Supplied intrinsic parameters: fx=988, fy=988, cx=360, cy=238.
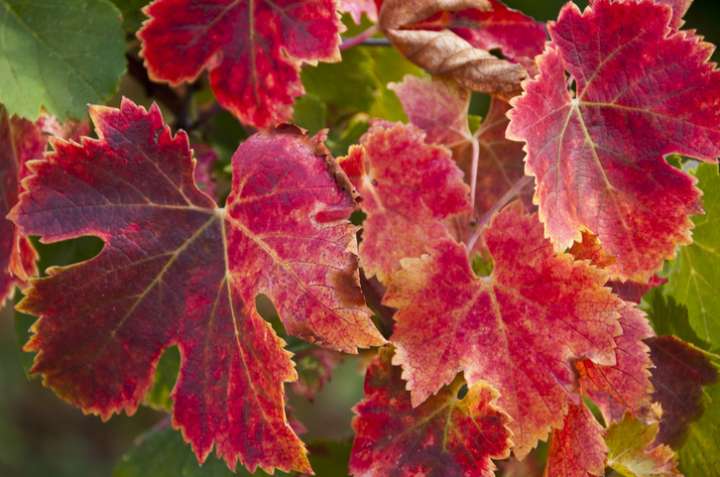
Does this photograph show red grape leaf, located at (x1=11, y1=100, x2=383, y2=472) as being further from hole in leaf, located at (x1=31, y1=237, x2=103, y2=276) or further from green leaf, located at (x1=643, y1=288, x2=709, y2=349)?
green leaf, located at (x1=643, y1=288, x2=709, y2=349)

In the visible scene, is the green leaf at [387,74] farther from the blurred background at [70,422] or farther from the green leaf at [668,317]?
the blurred background at [70,422]

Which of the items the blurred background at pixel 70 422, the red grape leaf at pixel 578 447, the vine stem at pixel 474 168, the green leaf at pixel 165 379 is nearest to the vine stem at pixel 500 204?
the vine stem at pixel 474 168

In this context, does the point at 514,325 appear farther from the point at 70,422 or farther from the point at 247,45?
the point at 70,422

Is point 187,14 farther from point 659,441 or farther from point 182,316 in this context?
point 659,441

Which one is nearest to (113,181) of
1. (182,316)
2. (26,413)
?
(182,316)

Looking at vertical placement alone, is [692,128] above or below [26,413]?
above

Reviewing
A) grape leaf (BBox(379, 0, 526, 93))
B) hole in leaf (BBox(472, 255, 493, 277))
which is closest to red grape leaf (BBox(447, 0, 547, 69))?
grape leaf (BBox(379, 0, 526, 93))

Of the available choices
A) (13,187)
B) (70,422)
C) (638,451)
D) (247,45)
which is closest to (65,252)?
(13,187)
